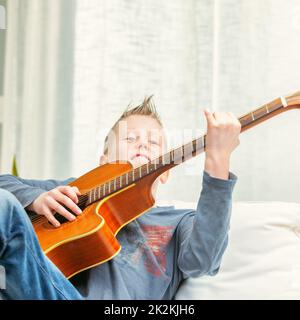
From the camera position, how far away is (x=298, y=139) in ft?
3.64

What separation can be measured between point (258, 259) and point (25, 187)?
484 mm

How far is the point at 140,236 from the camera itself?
0.92m

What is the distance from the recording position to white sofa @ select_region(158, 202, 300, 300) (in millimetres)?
818

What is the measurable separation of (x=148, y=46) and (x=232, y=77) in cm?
27

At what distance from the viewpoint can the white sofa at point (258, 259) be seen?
82cm

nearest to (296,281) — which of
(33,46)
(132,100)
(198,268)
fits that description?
(198,268)

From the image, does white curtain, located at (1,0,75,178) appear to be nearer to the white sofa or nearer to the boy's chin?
the boy's chin

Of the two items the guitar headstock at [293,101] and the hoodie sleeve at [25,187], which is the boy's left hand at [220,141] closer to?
the guitar headstock at [293,101]

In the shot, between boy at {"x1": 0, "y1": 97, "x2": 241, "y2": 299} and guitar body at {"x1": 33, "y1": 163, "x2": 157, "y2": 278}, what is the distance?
0.09 feet

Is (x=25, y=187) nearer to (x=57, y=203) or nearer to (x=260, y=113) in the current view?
(x=57, y=203)

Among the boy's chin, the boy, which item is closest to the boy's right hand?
the boy

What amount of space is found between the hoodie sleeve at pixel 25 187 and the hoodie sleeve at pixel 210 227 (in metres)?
0.33

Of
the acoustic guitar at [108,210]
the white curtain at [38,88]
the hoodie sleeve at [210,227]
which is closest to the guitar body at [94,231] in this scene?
the acoustic guitar at [108,210]

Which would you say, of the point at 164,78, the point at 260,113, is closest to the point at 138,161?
the point at 260,113
